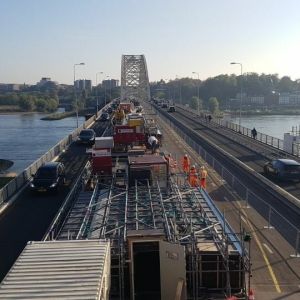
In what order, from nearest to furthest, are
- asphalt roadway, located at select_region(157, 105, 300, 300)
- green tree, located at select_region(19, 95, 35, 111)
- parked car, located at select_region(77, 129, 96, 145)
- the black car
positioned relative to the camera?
asphalt roadway, located at select_region(157, 105, 300, 300) < the black car < parked car, located at select_region(77, 129, 96, 145) < green tree, located at select_region(19, 95, 35, 111)

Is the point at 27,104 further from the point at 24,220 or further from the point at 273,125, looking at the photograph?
the point at 24,220

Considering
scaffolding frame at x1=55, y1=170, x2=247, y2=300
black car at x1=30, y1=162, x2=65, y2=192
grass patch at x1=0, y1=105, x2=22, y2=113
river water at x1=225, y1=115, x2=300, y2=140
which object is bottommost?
grass patch at x1=0, y1=105, x2=22, y2=113

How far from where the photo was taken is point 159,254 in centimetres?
1138

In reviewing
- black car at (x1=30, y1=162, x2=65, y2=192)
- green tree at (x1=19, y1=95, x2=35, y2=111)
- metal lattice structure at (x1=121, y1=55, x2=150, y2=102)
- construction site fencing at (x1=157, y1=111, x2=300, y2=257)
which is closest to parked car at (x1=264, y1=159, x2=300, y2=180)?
construction site fencing at (x1=157, y1=111, x2=300, y2=257)

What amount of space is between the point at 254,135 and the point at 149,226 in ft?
119

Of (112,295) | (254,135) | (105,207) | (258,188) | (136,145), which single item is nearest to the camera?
(112,295)

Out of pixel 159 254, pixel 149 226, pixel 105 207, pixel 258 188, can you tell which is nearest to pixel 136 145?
pixel 258 188

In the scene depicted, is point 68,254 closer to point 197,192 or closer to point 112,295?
point 112,295

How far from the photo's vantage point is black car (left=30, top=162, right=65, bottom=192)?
949 inches

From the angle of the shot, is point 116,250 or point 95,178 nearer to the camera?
point 116,250

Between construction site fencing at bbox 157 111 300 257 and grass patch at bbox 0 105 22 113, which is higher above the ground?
construction site fencing at bbox 157 111 300 257

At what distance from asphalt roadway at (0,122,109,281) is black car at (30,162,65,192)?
315mm

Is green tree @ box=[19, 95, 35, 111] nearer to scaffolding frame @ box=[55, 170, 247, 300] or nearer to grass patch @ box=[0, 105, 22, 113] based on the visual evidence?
grass patch @ box=[0, 105, 22, 113]

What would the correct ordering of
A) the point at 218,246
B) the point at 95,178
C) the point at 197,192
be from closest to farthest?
the point at 218,246 → the point at 197,192 → the point at 95,178
